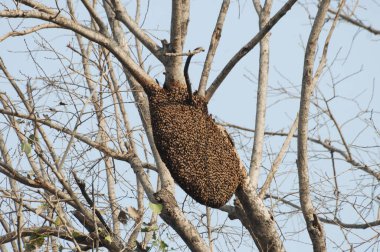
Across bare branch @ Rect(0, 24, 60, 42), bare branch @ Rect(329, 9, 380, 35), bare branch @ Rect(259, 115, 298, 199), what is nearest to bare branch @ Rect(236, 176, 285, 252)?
bare branch @ Rect(259, 115, 298, 199)

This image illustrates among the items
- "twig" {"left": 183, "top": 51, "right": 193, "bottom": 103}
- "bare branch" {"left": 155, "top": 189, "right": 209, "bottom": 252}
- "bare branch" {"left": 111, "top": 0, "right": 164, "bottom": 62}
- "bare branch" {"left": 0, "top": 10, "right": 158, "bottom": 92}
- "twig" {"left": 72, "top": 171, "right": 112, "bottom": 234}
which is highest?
"bare branch" {"left": 111, "top": 0, "right": 164, "bottom": 62}

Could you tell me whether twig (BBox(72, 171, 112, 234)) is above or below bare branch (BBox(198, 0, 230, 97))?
below

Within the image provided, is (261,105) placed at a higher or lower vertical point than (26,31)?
higher

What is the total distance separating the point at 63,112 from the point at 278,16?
151 centimetres

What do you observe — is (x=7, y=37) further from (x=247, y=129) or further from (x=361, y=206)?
(x=247, y=129)

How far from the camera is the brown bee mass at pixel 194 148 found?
346cm

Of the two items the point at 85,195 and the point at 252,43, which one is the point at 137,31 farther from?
the point at 85,195

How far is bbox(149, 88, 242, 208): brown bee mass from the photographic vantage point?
3461 mm

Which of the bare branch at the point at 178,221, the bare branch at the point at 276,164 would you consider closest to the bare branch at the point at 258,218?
the bare branch at the point at 178,221

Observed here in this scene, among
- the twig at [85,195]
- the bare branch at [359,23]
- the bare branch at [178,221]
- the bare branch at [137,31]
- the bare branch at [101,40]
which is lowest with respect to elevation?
the bare branch at [178,221]

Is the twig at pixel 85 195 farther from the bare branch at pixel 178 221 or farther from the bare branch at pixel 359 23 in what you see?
the bare branch at pixel 359 23

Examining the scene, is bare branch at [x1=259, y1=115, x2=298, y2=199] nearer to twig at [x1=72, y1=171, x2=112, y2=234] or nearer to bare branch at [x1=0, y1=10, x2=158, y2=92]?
twig at [x1=72, y1=171, x2=112, y2=234]

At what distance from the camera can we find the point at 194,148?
349cm

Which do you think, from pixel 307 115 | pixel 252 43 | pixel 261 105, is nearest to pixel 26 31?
pixel 252 43
